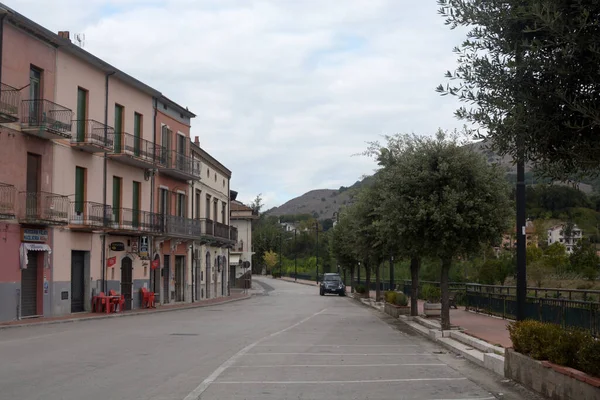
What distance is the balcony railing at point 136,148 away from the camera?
33625mm

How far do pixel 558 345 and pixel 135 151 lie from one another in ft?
95.3

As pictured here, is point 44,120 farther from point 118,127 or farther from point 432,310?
point 432,310

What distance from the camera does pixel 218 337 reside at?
1902 cm

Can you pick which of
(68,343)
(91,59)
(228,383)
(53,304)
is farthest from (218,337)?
(91,59)

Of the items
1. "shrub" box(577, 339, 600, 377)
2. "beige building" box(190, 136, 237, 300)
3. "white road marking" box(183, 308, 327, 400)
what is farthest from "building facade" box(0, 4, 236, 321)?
"shrub" box(577, 339, 600, 377)

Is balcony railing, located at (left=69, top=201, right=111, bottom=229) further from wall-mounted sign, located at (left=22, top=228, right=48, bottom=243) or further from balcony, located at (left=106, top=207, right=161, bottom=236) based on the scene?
wall-mounted sign, located at (left=22, top=228, right=48, bottom=243)

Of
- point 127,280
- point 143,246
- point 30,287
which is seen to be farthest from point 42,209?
point 127,280

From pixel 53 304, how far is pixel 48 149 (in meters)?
6.21

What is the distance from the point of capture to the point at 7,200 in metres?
24.8

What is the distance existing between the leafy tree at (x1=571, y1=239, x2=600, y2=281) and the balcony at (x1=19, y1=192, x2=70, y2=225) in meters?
29.1

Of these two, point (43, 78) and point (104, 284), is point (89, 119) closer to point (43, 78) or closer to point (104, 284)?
point (43, 78)

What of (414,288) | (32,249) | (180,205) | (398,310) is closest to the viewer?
(414,288)

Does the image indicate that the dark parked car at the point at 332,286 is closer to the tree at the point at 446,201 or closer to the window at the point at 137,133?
the window at the point at 137,133

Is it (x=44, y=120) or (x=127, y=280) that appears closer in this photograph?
(x=44, y=120)
